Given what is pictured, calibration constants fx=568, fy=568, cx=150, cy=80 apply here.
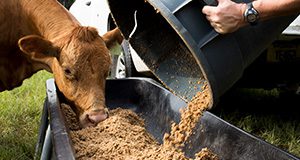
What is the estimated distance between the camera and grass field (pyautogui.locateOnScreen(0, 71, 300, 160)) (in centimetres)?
461

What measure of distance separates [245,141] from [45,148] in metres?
1.17

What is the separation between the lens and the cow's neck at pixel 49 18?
177 inches

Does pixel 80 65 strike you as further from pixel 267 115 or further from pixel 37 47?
pixel 267 115

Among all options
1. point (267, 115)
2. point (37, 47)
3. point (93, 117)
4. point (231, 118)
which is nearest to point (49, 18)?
point (37, 47)

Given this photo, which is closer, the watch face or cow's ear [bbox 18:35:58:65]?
the watch face

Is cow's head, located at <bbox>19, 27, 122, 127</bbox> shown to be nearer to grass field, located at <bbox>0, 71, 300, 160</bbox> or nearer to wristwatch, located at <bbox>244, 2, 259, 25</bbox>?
grass field, located at <bbox>0, 71, 300, 160</bbox>

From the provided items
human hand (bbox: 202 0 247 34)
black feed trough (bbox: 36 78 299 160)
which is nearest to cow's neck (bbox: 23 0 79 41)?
black feed trough (bbox: 36 78 299 160)

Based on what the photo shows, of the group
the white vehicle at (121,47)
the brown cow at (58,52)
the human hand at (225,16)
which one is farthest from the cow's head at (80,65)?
the human hand at (225,16)

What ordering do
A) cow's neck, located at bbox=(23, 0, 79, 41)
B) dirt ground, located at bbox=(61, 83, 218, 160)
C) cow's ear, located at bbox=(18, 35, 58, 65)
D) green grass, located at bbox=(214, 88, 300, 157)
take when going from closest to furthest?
1. dirt ground, located at bbox=(61, 83, 218, 160)
2. cow's ear, located at bbox=(18, 35, 58, 65)
3. cow's neck, located at bbox=(23, 0, 79, 41)
4. green grass, located at bbox=(214, 88, 300, 157)

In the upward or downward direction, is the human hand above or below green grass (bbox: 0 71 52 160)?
above

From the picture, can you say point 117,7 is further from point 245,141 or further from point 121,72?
point 121,72

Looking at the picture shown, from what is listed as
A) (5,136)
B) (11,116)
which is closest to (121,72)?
(11,116)

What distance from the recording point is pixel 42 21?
4.60 m

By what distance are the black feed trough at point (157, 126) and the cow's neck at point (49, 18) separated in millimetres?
450
